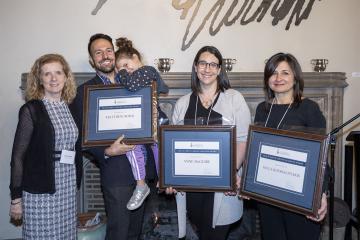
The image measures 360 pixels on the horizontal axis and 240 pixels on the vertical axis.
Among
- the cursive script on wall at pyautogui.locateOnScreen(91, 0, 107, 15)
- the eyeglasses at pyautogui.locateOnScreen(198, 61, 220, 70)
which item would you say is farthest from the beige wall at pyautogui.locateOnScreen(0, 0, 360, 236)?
the eyeglasses at pyautogui.locateOnScreen(198, 61, 220, 70)

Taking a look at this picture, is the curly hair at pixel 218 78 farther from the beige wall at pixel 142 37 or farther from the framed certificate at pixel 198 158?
the beige wall at pixel 142 37

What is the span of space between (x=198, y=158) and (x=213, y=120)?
0.70ft

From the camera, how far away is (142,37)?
9.96 feet

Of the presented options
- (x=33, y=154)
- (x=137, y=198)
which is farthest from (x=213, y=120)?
(x=33, y=154)

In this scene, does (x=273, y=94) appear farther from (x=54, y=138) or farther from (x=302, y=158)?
(x=54, y=138)

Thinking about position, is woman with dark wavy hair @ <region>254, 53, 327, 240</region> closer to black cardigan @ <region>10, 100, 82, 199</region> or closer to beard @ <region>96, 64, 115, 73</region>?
beard @ <region>96, 64, 115, 73</region>

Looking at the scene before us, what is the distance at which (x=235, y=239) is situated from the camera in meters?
3.11

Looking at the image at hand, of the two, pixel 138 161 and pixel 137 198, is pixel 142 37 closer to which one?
pixel 138 161

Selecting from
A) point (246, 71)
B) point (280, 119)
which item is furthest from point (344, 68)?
point (280, 119)

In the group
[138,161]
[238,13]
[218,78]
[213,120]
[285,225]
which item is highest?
[238,13]

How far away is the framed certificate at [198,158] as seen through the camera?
1703 millimetres

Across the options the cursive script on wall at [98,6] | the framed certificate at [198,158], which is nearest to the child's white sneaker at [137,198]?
the framed certificate at [198,158]

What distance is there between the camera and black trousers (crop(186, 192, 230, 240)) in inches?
70.2

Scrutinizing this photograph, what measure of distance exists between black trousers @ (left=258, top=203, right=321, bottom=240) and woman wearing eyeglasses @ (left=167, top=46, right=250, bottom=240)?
0.15m
